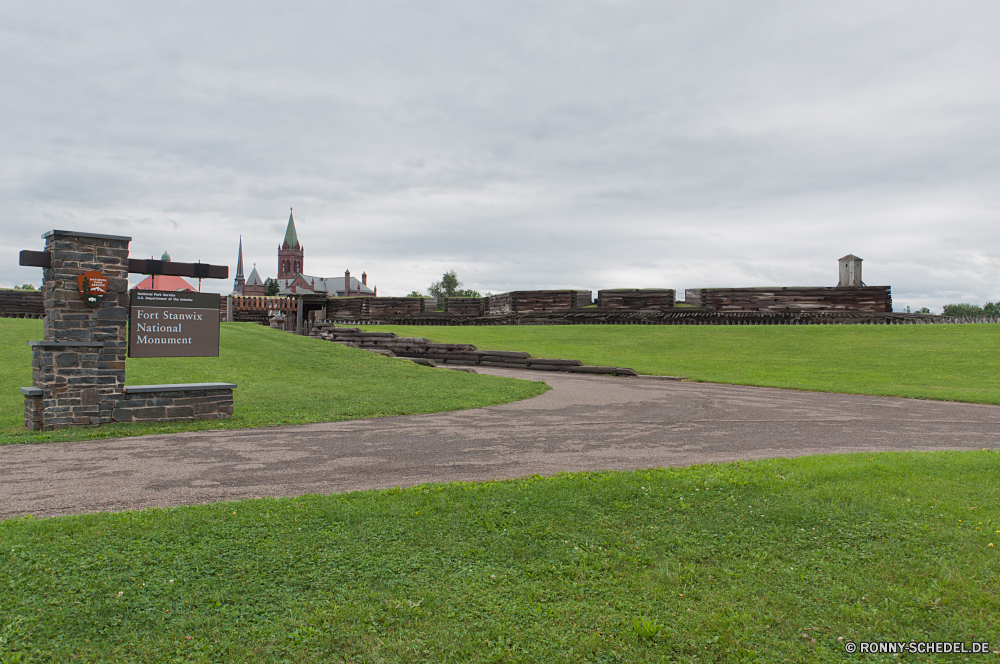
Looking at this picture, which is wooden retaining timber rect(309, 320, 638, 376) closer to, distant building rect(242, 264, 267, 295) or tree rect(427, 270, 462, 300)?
tree rect(427, 270, 462, 300)

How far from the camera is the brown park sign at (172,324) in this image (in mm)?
11359

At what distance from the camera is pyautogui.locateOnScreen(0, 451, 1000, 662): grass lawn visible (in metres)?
3.68

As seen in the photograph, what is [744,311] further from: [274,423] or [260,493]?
[260,493]

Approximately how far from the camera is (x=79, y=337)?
1084cm

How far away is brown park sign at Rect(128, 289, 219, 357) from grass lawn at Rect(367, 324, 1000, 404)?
50.5 ft

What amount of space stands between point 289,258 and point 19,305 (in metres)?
130

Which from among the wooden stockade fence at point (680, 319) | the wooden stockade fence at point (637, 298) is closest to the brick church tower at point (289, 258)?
the wooden stockade fence at point (680, 319)

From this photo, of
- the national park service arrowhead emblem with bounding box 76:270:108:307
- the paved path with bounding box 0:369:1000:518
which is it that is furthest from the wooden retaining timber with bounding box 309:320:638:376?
the national park service arrowhead emblem with bounding box 76:270:108:307

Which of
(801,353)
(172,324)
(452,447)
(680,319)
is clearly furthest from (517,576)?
(680,319)

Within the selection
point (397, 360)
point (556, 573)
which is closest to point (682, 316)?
point (397, 360)

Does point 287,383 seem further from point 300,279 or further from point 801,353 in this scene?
point 300,279

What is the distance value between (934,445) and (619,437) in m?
4.81

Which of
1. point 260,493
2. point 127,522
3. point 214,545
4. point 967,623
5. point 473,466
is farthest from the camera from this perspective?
point 473,466

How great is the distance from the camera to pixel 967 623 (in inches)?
149
